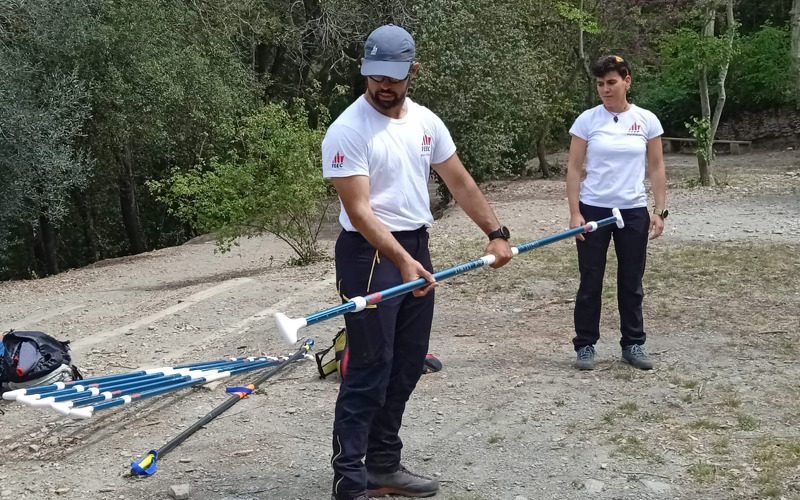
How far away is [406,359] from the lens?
333 centimetres

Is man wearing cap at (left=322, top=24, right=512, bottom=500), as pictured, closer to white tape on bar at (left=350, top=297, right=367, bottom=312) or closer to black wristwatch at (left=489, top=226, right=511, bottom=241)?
white tape on bar at (left=350, top=297, right=367, bottom=312)

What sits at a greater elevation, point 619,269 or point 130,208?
point 619,269

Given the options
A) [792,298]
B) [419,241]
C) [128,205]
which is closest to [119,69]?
[128,205]

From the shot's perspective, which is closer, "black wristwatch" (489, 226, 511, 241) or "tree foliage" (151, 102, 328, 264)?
"black wristwatch" (489, 226, 511, 241)

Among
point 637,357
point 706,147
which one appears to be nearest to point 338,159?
point 637,357

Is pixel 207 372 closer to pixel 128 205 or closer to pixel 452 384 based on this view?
pixel 452 384

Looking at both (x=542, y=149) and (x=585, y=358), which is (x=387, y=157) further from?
(x=542, y=149)

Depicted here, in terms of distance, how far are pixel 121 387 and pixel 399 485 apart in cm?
204

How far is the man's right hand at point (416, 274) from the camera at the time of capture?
307 cm

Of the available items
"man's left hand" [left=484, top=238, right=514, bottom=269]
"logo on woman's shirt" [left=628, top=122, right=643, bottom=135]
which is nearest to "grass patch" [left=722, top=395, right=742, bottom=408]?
"logo on woman's shirt" [left=628, top=122, right=643, bottom=135]

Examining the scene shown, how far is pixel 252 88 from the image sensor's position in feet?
A: 57.7

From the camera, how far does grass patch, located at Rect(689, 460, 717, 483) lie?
11.5ft

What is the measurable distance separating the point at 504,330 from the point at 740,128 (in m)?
20.2

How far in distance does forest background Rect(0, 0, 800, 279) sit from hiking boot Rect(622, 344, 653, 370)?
18.0ft
